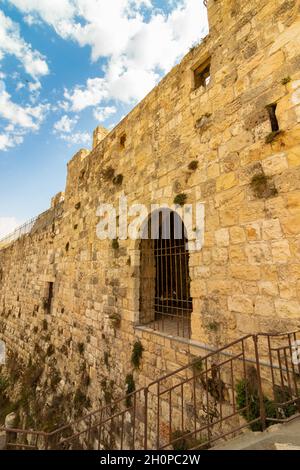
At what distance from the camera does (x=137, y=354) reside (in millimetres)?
4270

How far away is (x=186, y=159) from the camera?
4.03 m

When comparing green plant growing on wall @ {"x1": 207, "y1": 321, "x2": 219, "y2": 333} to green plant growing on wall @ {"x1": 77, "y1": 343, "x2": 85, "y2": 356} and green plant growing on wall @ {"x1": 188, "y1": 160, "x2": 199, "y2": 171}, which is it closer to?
green plant growing on wall @ {"x1": 188, "y1": 160, "x2": 199, "y2": 171}

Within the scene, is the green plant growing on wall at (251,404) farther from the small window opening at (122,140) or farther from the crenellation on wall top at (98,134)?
A: the crenellation on wall top at (98,134)

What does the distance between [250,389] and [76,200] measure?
6941 mm

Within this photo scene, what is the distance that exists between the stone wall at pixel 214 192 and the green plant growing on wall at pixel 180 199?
0.10 m

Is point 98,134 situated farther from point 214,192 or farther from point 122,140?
point 214,192

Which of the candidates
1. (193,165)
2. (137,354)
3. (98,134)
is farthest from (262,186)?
(98,134)

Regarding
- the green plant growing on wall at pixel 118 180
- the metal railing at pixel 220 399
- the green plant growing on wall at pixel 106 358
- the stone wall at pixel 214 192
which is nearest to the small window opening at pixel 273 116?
the stone wall at pixel 214 192

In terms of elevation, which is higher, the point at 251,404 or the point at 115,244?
the point at 115,244

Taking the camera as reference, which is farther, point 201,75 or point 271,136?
point 201,75

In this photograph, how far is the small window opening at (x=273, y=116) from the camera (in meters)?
2.89

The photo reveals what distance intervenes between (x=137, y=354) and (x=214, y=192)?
3111 mm
